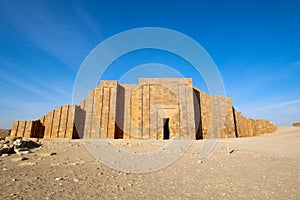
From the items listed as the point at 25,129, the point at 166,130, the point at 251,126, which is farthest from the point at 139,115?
the point at 251,126

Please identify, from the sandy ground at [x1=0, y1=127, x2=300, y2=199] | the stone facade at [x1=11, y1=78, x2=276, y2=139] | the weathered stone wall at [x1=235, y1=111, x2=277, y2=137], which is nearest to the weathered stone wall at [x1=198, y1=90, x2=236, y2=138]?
the stone facade at [x1=11, y1=78, x2=276, y2=139]

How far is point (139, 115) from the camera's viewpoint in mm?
17547

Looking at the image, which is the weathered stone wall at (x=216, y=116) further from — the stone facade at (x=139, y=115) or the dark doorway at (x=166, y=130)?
the dark doorway at (x=166, y=130)

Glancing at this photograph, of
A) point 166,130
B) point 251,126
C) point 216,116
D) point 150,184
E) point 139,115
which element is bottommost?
point 150,184

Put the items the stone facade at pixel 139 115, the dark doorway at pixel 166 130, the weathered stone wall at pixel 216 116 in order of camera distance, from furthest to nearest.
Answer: the weathered stone wall at pixel 216 116 < the dark doorway at pixel 166 130 < the stone facade at pixel 139 115

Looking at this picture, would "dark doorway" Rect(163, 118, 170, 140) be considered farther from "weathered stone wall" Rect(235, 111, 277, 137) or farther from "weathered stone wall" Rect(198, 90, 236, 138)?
"weathered stone wall" Rect(235, 111, 277, 137)

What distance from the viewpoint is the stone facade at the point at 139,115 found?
57.0 ft

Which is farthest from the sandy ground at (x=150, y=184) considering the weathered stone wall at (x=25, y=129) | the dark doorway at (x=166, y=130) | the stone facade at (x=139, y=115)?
the weathered stone wall at (x=25, y=129)

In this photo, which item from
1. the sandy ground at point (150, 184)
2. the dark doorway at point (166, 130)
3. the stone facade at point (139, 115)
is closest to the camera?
the sandy ground at point (150, 184)

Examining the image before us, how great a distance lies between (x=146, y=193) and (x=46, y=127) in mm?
20668

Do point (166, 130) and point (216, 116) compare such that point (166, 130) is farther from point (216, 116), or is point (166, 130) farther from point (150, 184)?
point (150, 184)

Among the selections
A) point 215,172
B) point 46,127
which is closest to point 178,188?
point 215,172

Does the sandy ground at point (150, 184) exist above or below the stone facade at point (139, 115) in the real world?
below

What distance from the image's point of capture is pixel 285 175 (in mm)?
3889
